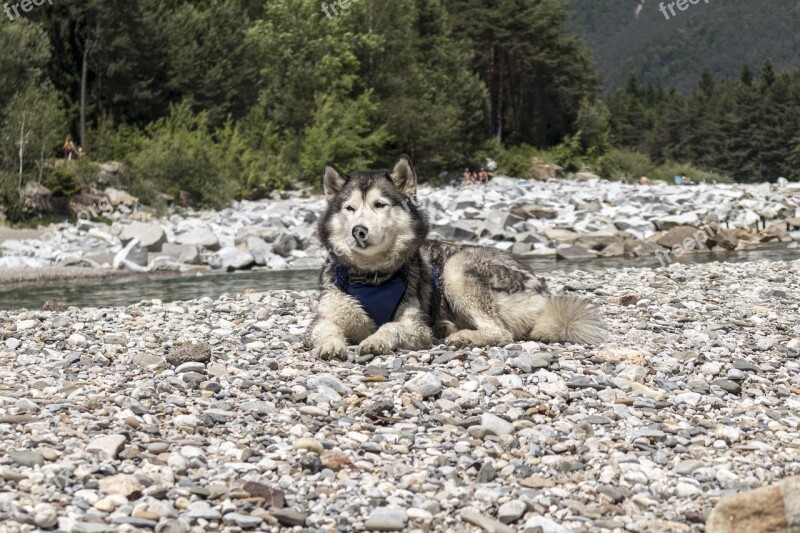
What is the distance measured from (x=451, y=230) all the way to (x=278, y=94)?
891 inches

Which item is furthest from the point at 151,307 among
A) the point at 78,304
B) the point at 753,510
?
the point at 753,510

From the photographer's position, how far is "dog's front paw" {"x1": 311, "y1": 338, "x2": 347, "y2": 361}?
6.54 m

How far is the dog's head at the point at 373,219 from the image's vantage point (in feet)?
21.9

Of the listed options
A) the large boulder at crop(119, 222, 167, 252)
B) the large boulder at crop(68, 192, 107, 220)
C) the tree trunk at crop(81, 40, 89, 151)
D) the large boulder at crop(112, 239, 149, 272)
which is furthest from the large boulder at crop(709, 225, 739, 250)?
the tree trunk at crop(81, 40, 89, 151)

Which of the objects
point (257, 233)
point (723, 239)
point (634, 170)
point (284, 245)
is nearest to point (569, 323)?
point (284, 245)

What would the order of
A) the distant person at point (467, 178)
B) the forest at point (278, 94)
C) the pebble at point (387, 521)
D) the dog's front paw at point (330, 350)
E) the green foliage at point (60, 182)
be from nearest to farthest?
the pebble at point (387, 521), the dog's front paw at point (330, 350), the green foliage at point (60, 182), the forest at point (278, 94), the distant person at point (467, 178)

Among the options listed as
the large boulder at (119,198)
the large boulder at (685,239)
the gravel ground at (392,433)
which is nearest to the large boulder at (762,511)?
the gravel ground at (392,433)

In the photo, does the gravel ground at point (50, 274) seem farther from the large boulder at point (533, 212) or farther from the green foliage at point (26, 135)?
the large boulder at point (533, 212)

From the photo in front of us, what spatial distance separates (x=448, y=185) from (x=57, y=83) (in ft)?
72.9

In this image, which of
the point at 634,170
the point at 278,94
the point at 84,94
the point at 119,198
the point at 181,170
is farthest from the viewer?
the point at 634,170

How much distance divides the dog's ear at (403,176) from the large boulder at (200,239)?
15.0 m

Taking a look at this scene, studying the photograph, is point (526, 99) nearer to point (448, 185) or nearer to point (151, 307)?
point (448, 185)

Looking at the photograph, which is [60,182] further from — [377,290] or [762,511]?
[762,511]

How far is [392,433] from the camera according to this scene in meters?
4.81
